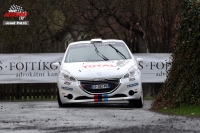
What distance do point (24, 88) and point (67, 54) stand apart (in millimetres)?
9485

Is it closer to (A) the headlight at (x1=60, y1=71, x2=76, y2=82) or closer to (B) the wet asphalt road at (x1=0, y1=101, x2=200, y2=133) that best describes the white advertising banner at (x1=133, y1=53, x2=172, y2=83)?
(A) the headlight at (x1=60, y1=71, x2=76, y2=82)

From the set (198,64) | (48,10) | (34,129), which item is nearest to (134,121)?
(34,129)

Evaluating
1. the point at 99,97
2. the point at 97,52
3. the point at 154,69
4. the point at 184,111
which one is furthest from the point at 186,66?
the point at 154,69

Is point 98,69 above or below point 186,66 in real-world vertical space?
below

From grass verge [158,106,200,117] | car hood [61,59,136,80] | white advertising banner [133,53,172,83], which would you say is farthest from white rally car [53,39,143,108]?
white advertising banner [133,53,172,83]

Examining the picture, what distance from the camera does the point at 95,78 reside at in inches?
703

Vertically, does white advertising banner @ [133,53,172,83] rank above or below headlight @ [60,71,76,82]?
below

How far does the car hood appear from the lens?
58.5 feet

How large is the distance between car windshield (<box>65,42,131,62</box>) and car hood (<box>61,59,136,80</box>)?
1.77ft

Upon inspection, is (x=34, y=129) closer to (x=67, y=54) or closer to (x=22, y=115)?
(x=22, y=115)

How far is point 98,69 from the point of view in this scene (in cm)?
1803

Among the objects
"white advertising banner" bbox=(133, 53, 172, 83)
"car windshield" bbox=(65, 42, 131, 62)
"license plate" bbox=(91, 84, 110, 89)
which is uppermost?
"car windshield" bbox=(65, 42, 131, 62)

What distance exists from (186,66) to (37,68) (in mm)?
11138

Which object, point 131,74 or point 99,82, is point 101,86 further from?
point 131,74
